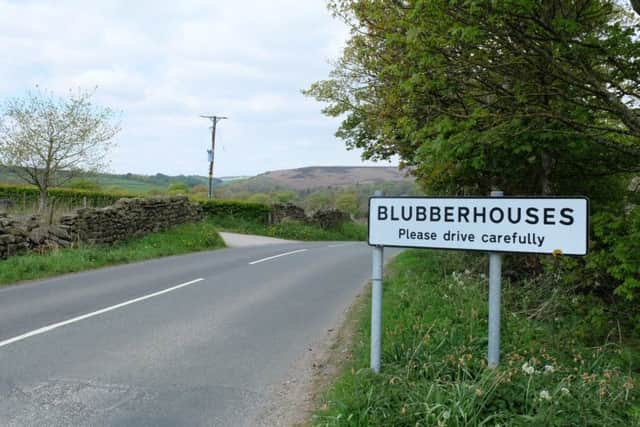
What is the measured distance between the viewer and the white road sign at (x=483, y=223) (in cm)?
356

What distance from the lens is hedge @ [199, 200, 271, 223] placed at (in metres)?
29.9

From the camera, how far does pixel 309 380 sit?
497cm

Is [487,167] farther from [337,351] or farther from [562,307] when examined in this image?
[337,351]

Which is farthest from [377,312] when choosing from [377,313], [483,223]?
[483,223]

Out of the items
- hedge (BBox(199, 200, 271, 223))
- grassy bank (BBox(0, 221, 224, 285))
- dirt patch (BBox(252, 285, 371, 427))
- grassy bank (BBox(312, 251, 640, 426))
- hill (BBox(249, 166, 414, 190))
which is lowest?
dirt patch (BBox(252, 285, 371, 427))

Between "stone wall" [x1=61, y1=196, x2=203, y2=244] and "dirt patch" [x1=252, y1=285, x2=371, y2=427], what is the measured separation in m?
10.1

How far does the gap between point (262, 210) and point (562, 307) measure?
25.7 metres

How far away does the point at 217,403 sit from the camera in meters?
4.36

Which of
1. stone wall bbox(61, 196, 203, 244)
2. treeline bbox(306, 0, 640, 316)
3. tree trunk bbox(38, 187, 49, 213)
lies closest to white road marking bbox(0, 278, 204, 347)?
treeline bbox(306, 0, 640, 316)

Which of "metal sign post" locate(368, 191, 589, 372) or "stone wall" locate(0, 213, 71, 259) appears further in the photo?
"stone wall" locate(0, 213, 71, 259)

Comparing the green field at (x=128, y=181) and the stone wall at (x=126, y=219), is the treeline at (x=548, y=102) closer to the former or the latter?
the stone wall at (x=126, y=219)

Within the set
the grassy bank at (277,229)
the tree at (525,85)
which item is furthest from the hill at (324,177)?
the tree at (525,85)

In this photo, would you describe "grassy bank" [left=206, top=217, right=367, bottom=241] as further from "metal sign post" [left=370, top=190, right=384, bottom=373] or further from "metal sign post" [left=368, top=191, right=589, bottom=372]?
"metal sign post" [left=368, top=191, right=589, bottom=372]

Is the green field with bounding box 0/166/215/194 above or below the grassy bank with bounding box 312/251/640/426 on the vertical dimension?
above
